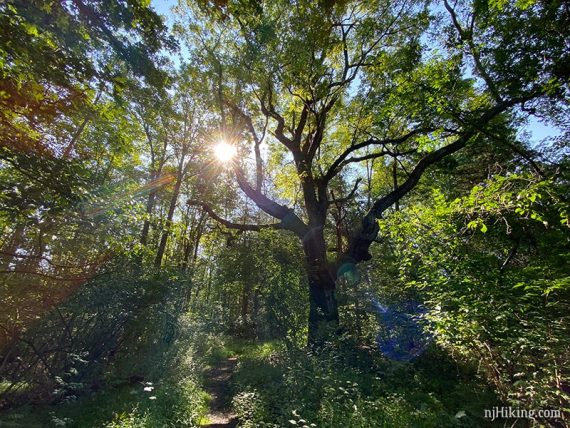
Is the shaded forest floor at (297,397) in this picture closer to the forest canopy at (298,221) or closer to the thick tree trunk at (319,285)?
the forest canopy at (298,221)

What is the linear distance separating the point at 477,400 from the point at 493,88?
6244mm

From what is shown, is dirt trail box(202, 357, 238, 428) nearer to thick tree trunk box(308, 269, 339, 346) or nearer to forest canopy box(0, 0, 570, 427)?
forest canopy box(0, 0, 570, 427)

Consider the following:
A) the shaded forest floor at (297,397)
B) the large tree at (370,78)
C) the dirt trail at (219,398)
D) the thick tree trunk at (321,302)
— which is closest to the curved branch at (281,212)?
the large tree at (370,78)

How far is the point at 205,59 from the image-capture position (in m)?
9.44

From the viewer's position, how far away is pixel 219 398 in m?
7.26

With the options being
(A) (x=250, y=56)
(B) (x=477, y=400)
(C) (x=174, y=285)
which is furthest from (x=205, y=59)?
(B) (x=477, y=400)

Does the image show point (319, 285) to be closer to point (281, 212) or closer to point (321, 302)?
point (321, 302)

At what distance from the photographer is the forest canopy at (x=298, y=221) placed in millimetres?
3041

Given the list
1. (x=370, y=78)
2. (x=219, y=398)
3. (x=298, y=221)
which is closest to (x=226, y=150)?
(x=298, y=221)

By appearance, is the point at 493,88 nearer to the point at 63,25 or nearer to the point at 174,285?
the point at 63,25

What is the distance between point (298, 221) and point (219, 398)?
19.6 feet

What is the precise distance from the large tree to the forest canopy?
0.07 m

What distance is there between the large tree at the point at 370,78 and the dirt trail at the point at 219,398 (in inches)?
111

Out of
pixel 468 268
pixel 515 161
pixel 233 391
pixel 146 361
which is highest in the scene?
pixel 515 161
